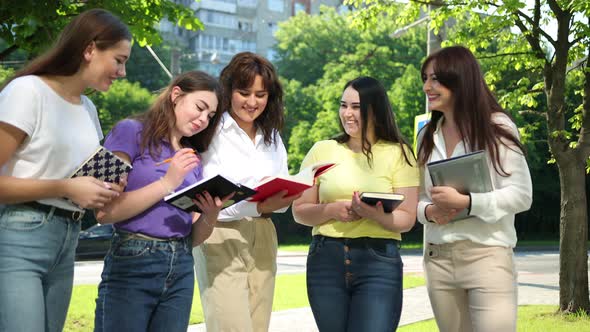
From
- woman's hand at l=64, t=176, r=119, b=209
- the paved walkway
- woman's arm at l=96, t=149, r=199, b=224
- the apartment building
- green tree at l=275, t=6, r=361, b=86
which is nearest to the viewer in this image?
woman's hand at l=64, t=176, r=119, b=209

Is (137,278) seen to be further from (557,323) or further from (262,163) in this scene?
(557,323)

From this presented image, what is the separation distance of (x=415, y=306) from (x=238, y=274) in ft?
25.9

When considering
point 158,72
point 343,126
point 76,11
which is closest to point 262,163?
point 343,126

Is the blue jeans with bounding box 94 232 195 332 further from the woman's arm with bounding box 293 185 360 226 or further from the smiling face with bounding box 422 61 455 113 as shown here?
the smiling face with bounding box 422 61 455 113

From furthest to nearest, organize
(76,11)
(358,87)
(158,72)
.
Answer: (158,72) → (76,11) → (358,87)

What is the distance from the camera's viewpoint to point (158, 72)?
1854 inches

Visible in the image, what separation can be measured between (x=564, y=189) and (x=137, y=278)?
8.08m

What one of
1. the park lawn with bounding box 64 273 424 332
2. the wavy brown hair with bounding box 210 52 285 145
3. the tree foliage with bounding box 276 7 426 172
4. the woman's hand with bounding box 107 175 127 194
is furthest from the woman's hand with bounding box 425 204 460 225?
the tree foliage with bounding box 276 7 426 172

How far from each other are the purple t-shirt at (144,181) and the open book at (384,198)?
93 cm

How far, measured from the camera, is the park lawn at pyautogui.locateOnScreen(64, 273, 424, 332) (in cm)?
947

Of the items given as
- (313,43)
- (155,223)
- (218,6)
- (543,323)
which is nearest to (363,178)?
(155,223)

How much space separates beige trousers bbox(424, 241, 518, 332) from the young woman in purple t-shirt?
1246mm

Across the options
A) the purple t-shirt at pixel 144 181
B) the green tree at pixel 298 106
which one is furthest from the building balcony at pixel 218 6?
the purple t-shirt at pixel 144 181

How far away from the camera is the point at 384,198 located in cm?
384
